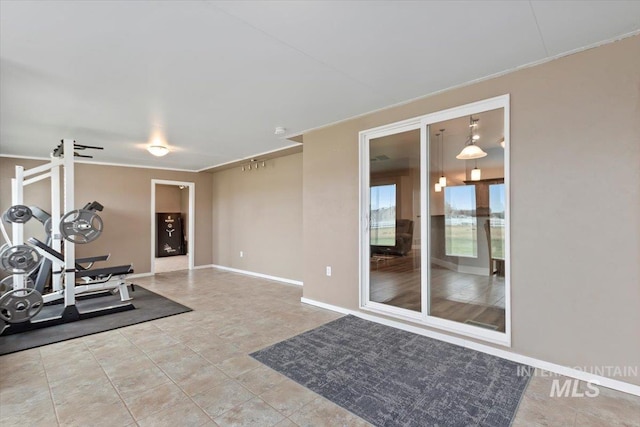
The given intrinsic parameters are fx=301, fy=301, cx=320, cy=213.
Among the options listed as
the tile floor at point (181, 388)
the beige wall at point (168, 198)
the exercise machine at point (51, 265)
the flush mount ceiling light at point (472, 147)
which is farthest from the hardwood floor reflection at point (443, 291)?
the beige wall at point (168, 198)

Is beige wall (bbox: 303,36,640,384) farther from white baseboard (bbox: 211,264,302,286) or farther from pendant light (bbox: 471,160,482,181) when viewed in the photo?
white baseboard (bbox: 211,264,302,286)

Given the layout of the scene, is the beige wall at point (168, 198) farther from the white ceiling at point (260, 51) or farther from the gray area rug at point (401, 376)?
the gray area rug at point (401, 376)

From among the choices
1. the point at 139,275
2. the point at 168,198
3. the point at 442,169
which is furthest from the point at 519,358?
the point at 168,198

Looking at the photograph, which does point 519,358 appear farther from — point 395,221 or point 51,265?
point 51,265

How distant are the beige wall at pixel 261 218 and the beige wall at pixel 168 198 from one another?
3579 mm

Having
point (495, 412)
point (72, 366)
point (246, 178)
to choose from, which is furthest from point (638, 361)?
point (246, 178)

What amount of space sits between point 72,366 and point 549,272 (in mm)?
4070

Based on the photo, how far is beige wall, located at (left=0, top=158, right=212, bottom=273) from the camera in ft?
19.2

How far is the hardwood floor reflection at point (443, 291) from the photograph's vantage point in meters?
2.89

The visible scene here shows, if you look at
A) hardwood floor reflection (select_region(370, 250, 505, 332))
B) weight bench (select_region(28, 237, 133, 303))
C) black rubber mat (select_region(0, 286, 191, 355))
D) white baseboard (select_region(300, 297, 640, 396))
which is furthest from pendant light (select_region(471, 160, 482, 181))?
weight bench (select_region(28, 237, 133, 303))

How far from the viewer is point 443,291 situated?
3.29 m

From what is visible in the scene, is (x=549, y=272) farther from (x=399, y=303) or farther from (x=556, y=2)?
(x=556, y=2)

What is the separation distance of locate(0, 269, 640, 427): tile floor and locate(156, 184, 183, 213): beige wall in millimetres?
7892

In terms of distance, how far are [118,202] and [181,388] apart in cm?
566
